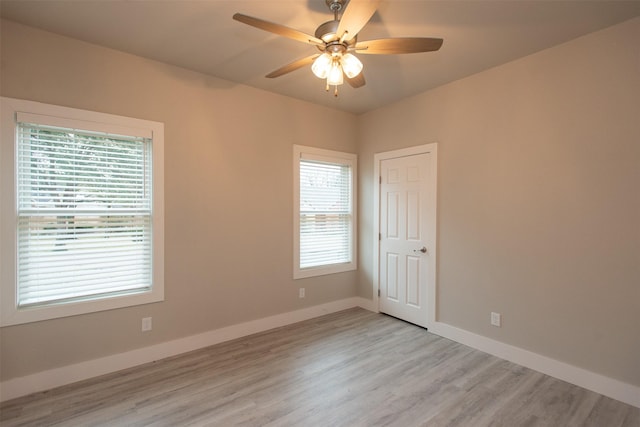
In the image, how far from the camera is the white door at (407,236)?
11.8ft

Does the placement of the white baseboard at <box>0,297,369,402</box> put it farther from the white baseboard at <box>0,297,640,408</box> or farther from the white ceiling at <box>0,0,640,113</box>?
the white ceiling at <box>0,0,640,113</box>

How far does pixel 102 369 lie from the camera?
2607 millimetres

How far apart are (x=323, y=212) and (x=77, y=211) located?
261cm

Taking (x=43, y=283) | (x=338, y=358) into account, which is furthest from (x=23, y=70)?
(x=338, y=358)

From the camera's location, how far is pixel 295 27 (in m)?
2.33

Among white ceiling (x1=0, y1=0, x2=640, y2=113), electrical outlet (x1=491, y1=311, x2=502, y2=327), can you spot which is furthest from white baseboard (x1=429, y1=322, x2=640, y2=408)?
white ceiling (x1=0, y1=0, x2=640, y2=113)

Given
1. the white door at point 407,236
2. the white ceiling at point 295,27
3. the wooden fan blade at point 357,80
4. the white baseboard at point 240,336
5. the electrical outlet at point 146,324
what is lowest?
the white baseboard at point 240,336

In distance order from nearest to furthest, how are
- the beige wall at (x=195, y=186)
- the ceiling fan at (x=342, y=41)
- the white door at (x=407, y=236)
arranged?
the ceiling fan at (x=342, y=41)
the beige wall at (x=195, y=186)
the white door at (x=407, y=236)

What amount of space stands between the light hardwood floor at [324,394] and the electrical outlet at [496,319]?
32cm

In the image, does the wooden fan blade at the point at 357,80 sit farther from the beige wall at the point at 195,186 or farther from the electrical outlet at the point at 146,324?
the electrical outlet at the point at 146,324

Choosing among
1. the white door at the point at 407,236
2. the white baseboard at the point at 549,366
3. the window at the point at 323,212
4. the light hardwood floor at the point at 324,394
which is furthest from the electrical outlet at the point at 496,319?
the window at the point at 323,212

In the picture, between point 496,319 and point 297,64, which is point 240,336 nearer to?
point 496,319

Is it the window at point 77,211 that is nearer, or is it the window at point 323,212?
the window at point 77,211

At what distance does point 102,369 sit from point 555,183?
164 inches
